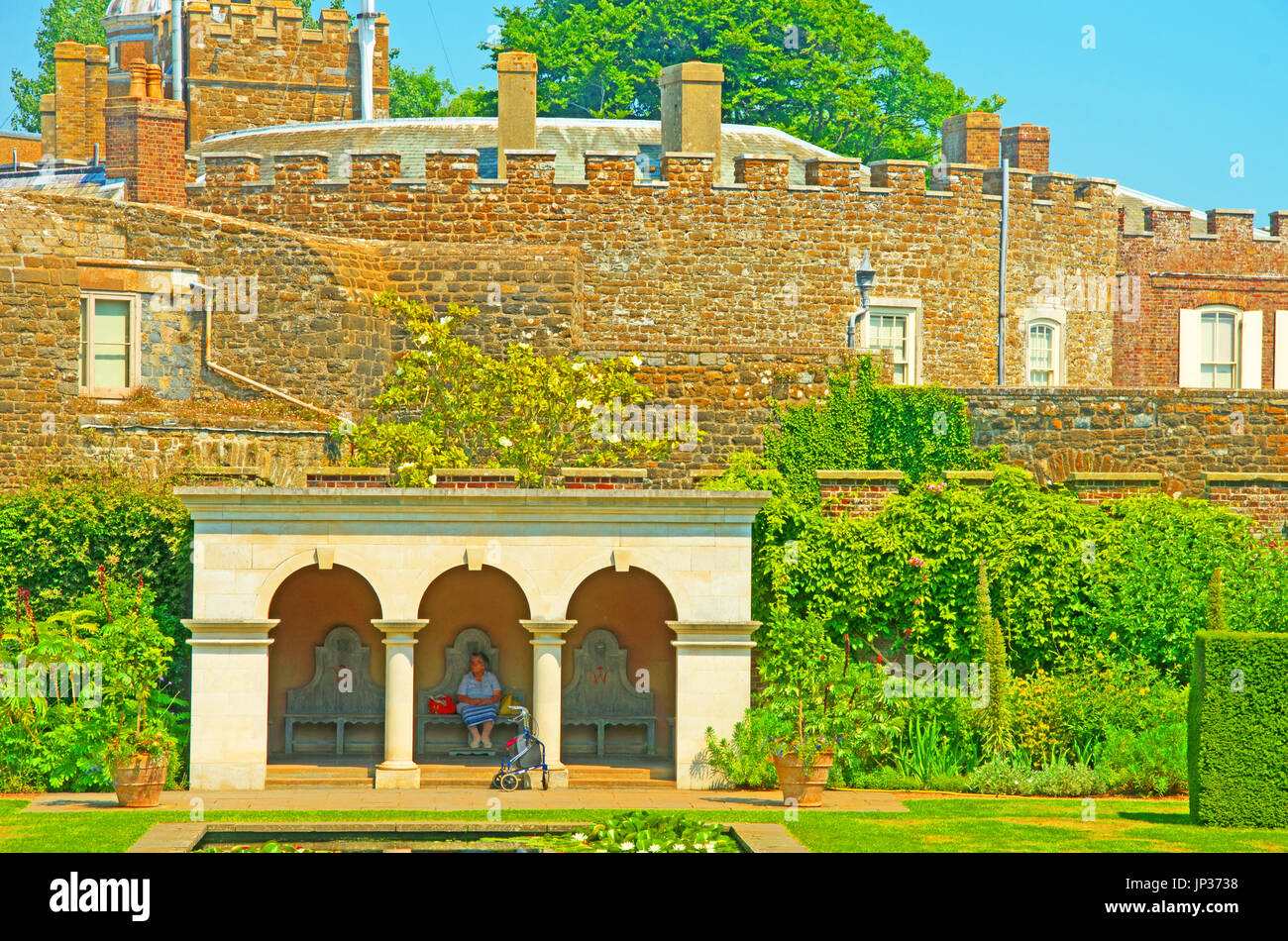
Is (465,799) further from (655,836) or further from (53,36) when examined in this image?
(53,36)

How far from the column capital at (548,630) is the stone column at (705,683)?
1.28 m

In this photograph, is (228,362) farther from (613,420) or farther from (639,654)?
(639,654)

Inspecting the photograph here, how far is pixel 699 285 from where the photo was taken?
98.0 feet

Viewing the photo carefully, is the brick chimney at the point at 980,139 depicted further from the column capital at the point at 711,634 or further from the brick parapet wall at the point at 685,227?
the column capital at the point at 711,634

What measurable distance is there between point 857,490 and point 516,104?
11.7m

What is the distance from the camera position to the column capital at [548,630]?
2092 centimetres

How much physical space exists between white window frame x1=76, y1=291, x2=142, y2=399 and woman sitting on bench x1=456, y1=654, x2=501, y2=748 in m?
7.15

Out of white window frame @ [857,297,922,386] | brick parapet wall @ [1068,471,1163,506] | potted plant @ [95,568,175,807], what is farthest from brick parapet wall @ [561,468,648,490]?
white window frame @ [857,297,922,386]

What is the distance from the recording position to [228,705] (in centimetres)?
2050

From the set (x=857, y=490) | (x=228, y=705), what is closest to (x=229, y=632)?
(x=228, y=705)

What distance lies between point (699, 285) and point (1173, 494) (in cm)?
888

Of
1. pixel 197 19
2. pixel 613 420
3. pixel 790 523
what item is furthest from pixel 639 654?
pixel 197 19

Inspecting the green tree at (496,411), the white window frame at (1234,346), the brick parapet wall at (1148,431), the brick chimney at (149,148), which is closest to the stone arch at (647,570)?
the green tree at (496,411)
